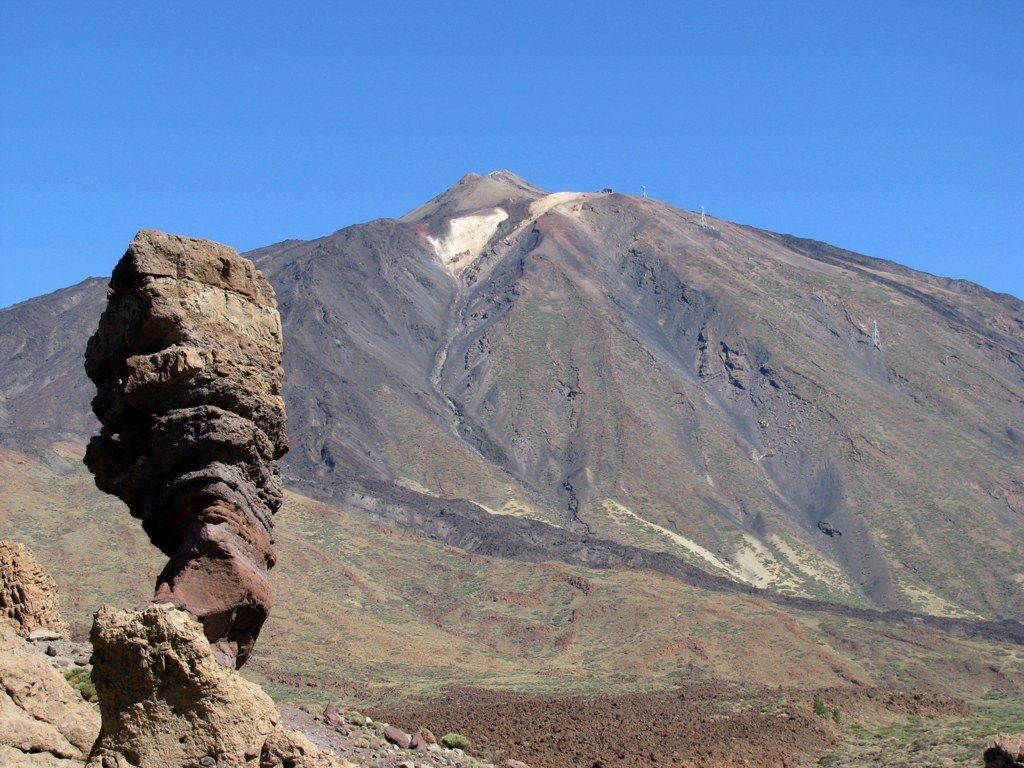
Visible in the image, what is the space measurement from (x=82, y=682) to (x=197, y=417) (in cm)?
309

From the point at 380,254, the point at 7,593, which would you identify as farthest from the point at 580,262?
the point at 7,593

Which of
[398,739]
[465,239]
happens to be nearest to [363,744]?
[398,739]

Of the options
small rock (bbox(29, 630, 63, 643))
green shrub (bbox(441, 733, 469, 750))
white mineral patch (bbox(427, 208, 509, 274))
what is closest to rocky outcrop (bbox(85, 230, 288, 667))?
small rock (bbox(29, 630, 63, 643))

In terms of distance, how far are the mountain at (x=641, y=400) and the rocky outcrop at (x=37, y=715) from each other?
66.1m

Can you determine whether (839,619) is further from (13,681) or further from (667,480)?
(13,681)

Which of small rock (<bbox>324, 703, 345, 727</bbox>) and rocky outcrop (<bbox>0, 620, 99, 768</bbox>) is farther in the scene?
small rock (<bbox>324, 703, 345, 727</bbox>)

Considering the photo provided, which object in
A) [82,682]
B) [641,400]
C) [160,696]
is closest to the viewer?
[160,696]

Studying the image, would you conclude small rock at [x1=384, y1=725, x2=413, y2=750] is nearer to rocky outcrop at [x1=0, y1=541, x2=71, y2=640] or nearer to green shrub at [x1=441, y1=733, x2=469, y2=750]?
green shrub at [x1=441, y1=733, x2=469, y2=750]

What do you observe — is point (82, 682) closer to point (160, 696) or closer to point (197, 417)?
point (197, 417)

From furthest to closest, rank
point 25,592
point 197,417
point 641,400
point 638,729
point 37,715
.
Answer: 1. point 641,400
2. point 638,729
3. point 25,592
4. point 197,417
5. point 37,715

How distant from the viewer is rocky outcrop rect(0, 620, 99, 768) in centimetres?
1055

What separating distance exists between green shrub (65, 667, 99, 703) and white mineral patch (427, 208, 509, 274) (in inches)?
5868

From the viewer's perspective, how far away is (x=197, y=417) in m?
13.4

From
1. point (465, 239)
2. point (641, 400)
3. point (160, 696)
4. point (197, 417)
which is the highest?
point (465, 239)
